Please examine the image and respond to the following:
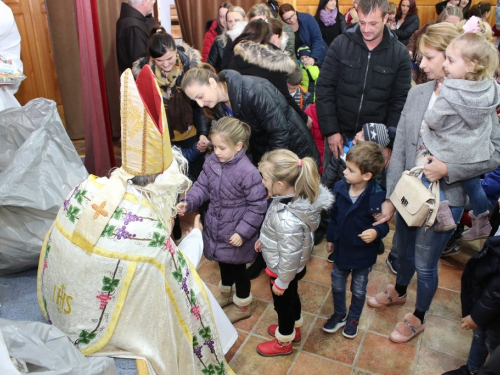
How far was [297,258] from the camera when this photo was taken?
6.86 feet

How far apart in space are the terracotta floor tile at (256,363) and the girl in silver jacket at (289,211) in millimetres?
406

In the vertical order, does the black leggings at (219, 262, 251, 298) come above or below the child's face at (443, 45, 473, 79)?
below

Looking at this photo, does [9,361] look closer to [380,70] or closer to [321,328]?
[321,328]

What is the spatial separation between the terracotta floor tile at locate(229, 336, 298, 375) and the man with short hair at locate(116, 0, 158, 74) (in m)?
2.68

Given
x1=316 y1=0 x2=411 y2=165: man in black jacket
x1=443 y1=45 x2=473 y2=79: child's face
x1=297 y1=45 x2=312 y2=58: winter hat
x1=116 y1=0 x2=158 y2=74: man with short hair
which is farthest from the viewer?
x1=297 y1=45 x2=312 y2=58: winter hat

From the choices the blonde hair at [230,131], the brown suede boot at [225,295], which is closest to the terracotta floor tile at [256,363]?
the brown suede boot at [225,295]

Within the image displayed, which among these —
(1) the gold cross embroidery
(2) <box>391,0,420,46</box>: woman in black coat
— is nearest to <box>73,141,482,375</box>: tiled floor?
(1) the gold cross embroidery

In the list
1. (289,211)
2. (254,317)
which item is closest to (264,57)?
(289,211)

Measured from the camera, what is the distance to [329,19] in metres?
5.42

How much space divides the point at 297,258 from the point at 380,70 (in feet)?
4.23

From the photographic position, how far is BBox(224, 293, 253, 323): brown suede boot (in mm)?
2611

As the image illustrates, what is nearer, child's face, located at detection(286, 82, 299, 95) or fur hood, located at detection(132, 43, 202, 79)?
fur hood, located at detection(132, 43, 202, 79)

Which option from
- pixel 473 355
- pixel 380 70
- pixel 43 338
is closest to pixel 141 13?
pixel 380 70

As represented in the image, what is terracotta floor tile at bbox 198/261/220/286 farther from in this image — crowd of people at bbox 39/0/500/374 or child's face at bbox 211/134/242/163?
child's face at bbox 211/134/242/163
